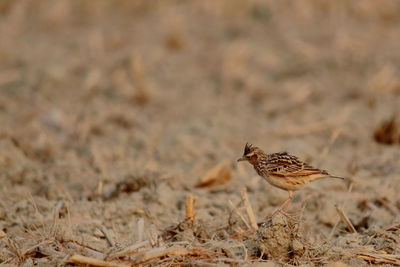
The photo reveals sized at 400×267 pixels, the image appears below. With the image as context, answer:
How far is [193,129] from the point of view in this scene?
884cm

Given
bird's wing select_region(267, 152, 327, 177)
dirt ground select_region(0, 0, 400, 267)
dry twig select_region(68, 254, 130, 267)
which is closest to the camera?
dry twig select_region(68, 254, 130, 267)

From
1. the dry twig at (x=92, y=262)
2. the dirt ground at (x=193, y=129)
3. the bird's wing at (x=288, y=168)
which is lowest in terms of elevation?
the dirt ground at (x=193, y=129)

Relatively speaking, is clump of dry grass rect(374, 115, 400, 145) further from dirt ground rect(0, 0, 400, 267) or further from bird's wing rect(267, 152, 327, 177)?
bird's wing rect(267, 152, 327, 177)

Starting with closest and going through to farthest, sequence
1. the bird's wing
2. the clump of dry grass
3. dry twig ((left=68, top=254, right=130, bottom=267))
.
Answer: dry twig ((left=68, top=254, right=130, bottom=267))
the bird's wing
the clump of dry grass

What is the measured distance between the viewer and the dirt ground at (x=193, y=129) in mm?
4668

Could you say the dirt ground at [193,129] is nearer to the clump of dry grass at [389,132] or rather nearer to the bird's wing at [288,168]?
the clump of dry grass at [389,132]

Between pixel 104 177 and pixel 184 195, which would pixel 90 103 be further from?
pixel 184 195

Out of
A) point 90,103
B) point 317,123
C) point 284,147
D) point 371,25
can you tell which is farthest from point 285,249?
point 371,25

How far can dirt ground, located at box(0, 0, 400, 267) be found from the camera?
467 cm

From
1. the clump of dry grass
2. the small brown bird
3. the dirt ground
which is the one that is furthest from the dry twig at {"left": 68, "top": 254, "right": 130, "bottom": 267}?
the clump of dry grass

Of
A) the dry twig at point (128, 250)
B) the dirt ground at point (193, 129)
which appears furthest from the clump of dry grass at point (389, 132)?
the dry twig at point (128, 250)

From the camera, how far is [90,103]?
9930 millimetres

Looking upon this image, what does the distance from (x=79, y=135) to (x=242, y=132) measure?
198cm

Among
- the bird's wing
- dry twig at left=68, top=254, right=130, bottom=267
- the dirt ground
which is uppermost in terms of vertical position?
the bird's wing
